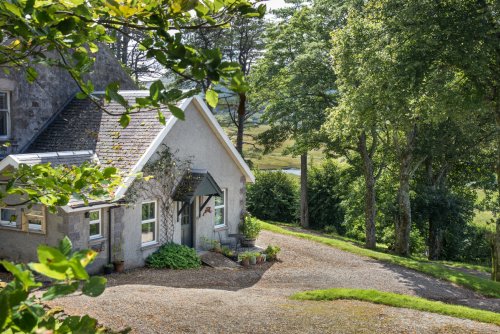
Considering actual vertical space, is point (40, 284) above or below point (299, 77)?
below

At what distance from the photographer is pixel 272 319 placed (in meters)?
10.9

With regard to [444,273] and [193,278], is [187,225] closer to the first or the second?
[193,278]

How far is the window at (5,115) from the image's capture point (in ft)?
58.0

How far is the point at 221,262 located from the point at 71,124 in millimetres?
7206

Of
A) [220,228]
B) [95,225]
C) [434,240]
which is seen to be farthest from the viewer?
[434,240]

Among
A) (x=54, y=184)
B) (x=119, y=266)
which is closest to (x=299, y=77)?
(x=119, y=266)

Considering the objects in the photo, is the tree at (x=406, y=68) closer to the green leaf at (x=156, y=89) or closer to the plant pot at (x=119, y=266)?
the plant pot at (x=119, y=266)

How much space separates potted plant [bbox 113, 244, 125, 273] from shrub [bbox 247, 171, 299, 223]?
20.5 meters

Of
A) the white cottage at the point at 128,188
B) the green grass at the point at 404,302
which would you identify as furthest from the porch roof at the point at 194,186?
the green grass at the point at 404,302

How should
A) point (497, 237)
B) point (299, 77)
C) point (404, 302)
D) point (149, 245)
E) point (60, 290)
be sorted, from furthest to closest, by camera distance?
point (299, 77), point (497, 237), point (149, 245), point (404, 302), point (60, 290)

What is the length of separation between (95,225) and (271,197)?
21812 millimetres

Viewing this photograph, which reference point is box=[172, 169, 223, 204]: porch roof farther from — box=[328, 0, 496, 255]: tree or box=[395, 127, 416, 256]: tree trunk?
box=[395, 127, 416, 256]: tree trunk

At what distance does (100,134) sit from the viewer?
17.8 metres

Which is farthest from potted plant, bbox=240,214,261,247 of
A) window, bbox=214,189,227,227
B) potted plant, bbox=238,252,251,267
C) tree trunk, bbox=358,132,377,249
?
tree trunk, bbox=358,132,377,249
